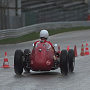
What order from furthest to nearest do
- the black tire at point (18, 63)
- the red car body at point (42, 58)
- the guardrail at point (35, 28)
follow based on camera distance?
the guardrail at point (35, 28) → the black tire at point (18, 63) → the red car body at point (42, 58)

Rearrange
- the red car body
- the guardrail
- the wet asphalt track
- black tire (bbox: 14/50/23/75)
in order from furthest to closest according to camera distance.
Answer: the guardrail, black tire (bbox: 14/50/23/75), the red car body, the wet asphalt track

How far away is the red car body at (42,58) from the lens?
47.1ft

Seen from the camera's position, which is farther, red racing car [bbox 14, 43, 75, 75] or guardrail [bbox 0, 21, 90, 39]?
guardrail [bbox 0, 21, 90, 39]

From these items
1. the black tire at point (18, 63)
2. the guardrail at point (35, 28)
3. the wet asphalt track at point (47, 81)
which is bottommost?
the wet asphalt track at point (47, 81)

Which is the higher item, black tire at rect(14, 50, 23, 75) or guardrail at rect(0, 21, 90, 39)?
guardrail at rect(0, 21, 90, 39)

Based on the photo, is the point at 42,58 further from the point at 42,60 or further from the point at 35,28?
the point at 35,28

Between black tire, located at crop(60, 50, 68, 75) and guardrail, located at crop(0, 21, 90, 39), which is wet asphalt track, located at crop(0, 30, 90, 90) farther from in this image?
guardrail, located at crop(0, 21, 90, 39)

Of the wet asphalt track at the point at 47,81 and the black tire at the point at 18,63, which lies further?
the black tire at the point at 18,63

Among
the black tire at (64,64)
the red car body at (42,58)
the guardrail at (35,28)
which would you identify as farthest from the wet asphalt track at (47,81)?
the guardrail at (35,28)

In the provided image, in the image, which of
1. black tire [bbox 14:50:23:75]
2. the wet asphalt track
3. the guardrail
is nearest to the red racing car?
black tire [bbox 14:50:23:75]

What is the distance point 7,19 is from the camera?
38656 millimetres

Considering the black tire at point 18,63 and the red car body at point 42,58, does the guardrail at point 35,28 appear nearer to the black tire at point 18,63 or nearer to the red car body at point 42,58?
the black tire at point 18,63

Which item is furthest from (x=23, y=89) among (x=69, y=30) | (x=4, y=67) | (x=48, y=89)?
(x=69, y=30)

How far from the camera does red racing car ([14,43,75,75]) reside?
47.2 feet
